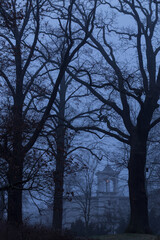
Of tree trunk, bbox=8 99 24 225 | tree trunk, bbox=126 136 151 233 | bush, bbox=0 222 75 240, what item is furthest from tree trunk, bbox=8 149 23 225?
tree trunk, bbox=126 136 151 233

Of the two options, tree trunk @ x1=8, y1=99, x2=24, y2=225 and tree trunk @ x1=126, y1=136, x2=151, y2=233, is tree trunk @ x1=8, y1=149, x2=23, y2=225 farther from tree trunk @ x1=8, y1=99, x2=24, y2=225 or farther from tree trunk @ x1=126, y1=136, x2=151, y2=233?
tree trunk @ x1=126, y1=136, x2=151, y2=233

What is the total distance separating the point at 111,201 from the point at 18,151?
34.3m

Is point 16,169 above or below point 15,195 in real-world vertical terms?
above

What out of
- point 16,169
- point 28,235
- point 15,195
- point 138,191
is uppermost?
point 16,169

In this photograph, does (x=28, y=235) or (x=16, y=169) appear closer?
(x=28, y=235)

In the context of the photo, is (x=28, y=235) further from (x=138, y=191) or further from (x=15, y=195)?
(x=138, y=191)

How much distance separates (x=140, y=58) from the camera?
18.5m

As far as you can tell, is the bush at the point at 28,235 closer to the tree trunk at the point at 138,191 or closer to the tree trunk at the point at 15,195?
the tree trunk at the point at 15,195

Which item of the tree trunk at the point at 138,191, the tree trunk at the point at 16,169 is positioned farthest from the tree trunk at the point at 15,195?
the tree trunk at the point at 138,191

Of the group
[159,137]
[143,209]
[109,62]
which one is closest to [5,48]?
[109,62]

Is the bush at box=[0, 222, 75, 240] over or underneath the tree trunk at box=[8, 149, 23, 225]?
underneath

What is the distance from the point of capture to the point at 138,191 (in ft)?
51.5

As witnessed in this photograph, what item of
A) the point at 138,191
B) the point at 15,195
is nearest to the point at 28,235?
the point at 15,195

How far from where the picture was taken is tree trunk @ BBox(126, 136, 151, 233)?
1508 centimetres
